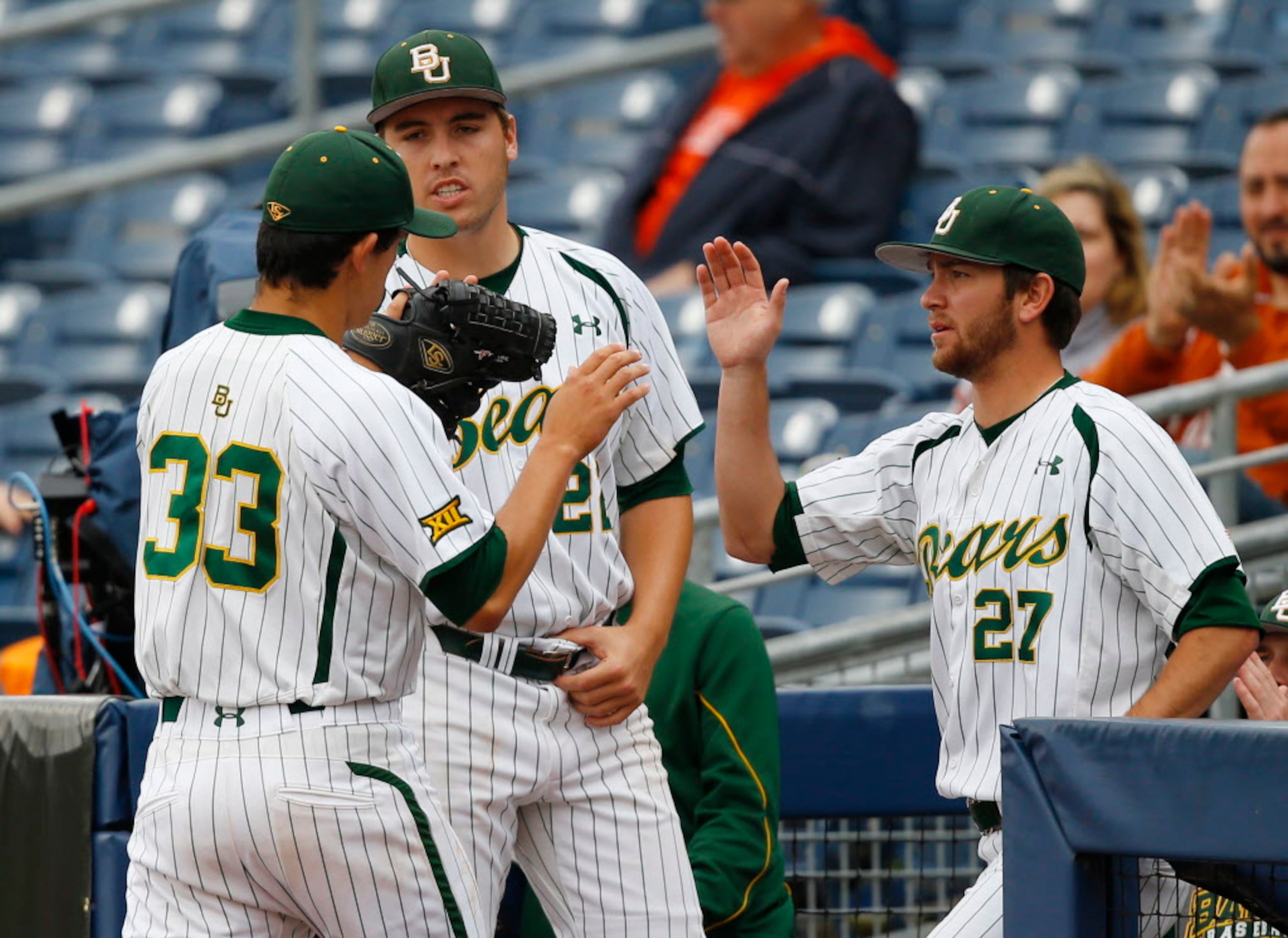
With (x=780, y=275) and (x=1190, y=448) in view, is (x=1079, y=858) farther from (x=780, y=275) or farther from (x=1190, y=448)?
(x=780, y=275)

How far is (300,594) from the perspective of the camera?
2547 mm

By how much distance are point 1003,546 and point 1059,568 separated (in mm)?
91

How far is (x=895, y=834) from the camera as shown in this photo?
3.86 m

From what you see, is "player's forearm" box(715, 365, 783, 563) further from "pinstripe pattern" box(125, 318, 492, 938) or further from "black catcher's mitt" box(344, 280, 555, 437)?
"pinstripe pattern" box(125, 318, 492, 938)

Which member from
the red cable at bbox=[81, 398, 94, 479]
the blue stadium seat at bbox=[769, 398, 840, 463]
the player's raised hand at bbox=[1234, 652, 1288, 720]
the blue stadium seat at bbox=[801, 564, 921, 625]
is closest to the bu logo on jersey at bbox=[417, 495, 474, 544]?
the player's raised hand at bbox=[1234, 652, 1288, 720]

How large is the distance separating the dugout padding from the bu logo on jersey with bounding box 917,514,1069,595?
37 centimetres

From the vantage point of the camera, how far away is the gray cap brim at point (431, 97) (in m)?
Answer: 3.14

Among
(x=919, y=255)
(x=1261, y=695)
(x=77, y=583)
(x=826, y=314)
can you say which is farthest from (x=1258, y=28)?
(x=77, y=583)

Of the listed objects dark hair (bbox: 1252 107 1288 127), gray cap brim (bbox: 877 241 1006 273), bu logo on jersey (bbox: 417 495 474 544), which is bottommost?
bu logo on jersey (bbox: 417 495 474 544)

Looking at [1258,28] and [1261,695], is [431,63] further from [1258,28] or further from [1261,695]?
[1258,28]

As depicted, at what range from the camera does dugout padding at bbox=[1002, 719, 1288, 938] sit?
251 centimetres

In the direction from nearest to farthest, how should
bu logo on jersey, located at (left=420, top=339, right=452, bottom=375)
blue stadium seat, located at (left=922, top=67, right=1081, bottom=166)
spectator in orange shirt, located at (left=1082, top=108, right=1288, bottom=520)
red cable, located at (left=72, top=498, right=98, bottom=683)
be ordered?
bu logo on jersey, located at (left=420, top=339, right=452, bottom=375)
red cable, located at (left=72, top=498, right=98, bottom=683)
spectator in orange shirt, located at (left=1082, top=108, right=1288, bottom=520)
blue stadium seat, located at (left=922, top=67, right=1081, bottom=166)

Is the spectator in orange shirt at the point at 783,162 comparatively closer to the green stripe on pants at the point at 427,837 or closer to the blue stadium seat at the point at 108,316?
the blue stadium seat at the point at 108,316

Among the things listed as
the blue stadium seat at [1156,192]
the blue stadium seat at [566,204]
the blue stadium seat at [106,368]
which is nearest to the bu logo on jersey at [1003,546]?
the blue stadium seat at [1156,192]
